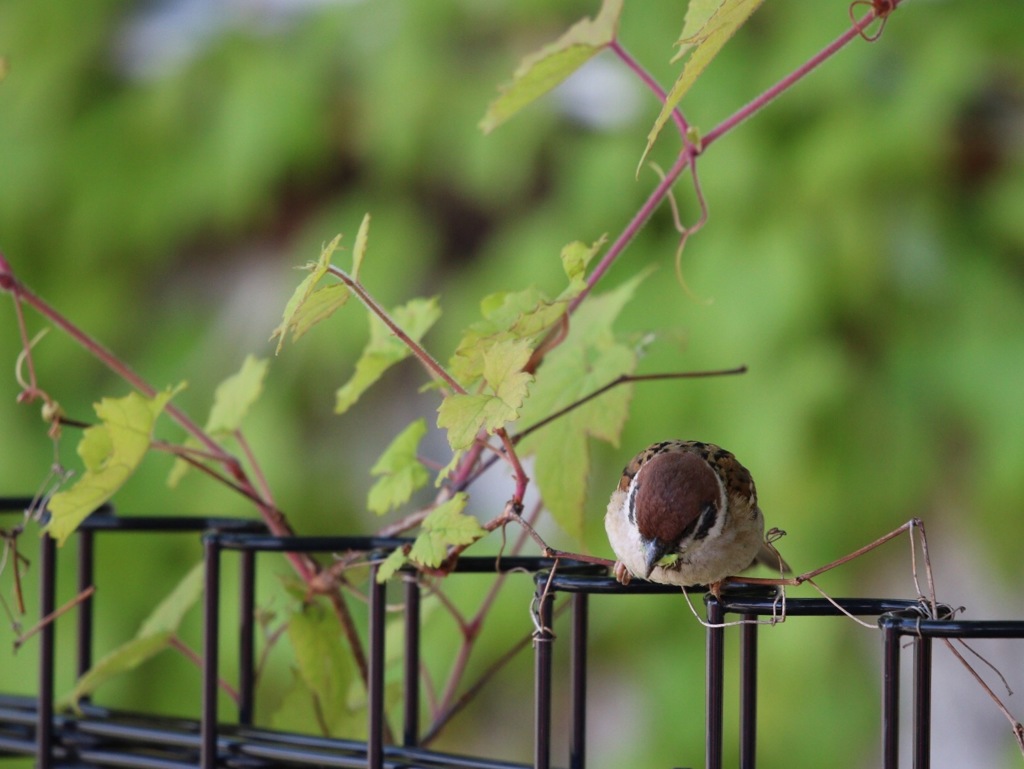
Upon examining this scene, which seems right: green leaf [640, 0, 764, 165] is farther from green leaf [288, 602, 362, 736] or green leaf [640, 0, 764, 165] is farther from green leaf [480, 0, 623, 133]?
green leaf [288, 602, 362, 736]

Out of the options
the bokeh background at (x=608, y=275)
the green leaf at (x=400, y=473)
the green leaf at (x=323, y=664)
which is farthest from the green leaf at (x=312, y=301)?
the bokeh background at (x=608, y=275)

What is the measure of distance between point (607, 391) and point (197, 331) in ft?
3.88

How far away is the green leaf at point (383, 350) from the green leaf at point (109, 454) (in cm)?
9

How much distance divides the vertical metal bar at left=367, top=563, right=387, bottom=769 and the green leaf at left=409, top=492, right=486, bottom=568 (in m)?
0.04

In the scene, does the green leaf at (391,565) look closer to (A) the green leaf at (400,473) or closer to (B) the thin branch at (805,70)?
(A) the green leaf at (400,473)

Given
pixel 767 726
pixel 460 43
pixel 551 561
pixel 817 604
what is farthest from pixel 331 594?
pixel 460 43

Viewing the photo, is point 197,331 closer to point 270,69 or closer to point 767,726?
point 270,69

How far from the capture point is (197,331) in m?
1.65

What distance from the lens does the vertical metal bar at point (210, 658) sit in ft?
1.67

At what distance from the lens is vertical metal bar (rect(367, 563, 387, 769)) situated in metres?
0.46

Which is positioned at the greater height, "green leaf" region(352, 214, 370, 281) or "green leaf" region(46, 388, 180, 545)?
"green leaf" region(352, 214, 370, 281)

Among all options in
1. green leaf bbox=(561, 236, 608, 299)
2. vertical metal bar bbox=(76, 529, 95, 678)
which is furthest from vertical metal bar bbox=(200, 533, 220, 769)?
green leaf bbox=(561, 236, 608, 299)

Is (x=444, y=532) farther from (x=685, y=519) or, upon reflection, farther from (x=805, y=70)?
(x=805, y=70)

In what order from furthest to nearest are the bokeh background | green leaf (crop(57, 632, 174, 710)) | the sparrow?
the bokeh background, green leaf (crop(57, 632, 174, 710)), the sparrow
